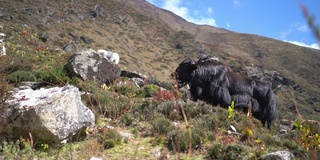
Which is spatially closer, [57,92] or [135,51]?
[57,92]

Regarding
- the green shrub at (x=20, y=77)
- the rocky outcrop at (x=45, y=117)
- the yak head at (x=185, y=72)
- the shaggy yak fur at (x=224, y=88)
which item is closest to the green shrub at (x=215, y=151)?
the rocky outcrop at (x=45, y=117)

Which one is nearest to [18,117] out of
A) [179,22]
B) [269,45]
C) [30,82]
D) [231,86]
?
[30,82]

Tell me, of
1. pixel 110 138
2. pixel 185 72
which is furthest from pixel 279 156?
pixel 185 72

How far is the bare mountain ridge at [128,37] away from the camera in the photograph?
40312 mm

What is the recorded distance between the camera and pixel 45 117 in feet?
15.9

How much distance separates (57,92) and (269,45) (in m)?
99.1

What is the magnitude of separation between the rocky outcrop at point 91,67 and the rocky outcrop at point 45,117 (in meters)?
5.22

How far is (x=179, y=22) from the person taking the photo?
164 metres

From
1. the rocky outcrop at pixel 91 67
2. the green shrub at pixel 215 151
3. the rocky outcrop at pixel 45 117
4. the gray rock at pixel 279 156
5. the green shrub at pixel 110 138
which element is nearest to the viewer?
the gray rock at pixel 279 156

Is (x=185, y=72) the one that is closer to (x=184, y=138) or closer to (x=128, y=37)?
(x=184, y=138)

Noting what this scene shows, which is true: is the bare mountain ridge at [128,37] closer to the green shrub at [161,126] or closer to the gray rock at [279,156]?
the green shrub at [161,126]

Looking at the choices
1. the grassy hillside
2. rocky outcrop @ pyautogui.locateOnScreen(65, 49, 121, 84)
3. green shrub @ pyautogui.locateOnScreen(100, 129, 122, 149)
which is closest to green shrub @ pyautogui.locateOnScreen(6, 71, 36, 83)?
the grassy hillside

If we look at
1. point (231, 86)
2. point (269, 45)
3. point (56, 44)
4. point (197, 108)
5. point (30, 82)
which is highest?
point (269, 45)

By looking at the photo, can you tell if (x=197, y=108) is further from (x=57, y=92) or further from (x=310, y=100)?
(x=310, y=100)
